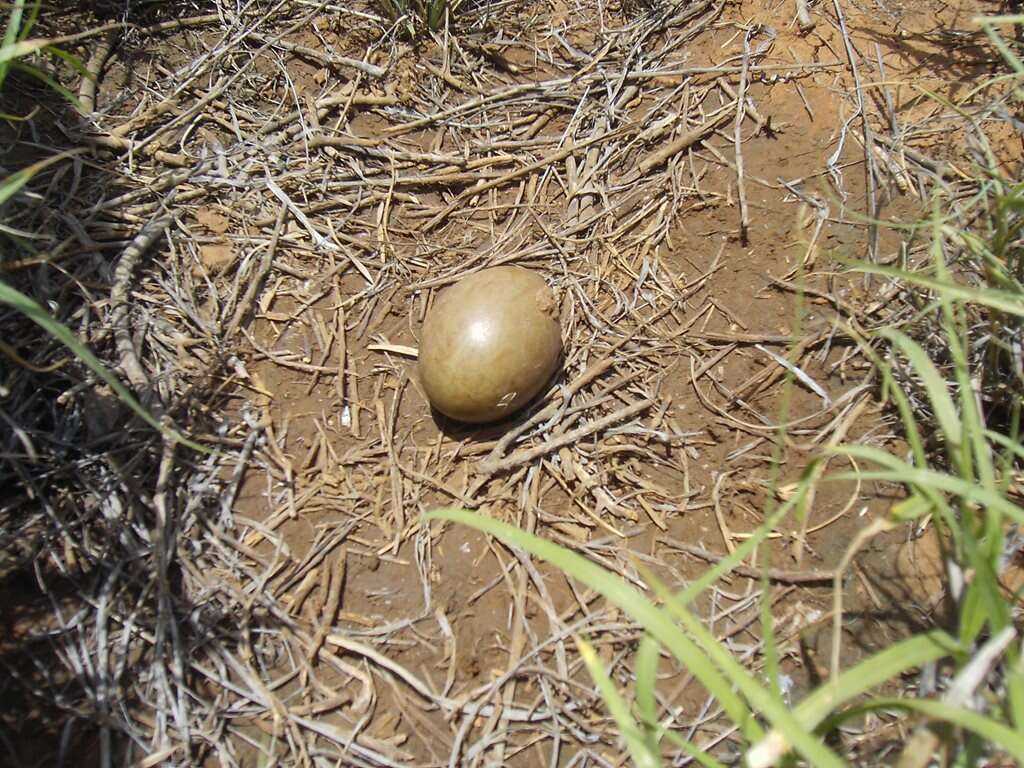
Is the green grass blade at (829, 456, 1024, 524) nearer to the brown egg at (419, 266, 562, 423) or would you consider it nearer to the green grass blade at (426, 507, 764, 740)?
the green grass blade at (426, 507, 764, 740)

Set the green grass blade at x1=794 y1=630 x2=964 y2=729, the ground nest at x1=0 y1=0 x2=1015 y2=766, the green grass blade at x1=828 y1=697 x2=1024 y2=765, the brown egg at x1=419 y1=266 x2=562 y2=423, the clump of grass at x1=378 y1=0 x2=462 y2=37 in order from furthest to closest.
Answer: the clump of grass at x1=378 y1=0 x2=462 y2=37 < the brown egg at x1=419 y1=266 x2=562 y2=423 < the ground nest at x1=0 y1=0 x2=1015 y2=766 < the green grass blade at x1=794 y1=630 x2=964 y2=729 < the green grass blade at x1=828 y1=697 x2=1024 y2=765

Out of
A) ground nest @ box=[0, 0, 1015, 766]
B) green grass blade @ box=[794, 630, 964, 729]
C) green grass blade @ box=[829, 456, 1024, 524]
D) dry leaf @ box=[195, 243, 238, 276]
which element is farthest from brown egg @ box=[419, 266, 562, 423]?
green grass blade @ box=[794, 630, 964, 729]

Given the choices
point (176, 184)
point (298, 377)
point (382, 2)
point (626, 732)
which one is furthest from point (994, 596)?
point (382, 2)

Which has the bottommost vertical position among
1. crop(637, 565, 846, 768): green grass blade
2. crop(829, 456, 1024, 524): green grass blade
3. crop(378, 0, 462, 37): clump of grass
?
crop(637, 565, 846, 768): green grass blade

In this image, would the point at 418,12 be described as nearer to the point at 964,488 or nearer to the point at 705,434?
the point at 705,434

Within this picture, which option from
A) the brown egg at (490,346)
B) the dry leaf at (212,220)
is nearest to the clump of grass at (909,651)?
the brown egg at (490,346)

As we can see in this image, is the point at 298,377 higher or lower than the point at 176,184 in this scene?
lower

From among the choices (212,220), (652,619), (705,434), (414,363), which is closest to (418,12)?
(212,220)

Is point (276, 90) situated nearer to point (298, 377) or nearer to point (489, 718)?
point (298, 377)
